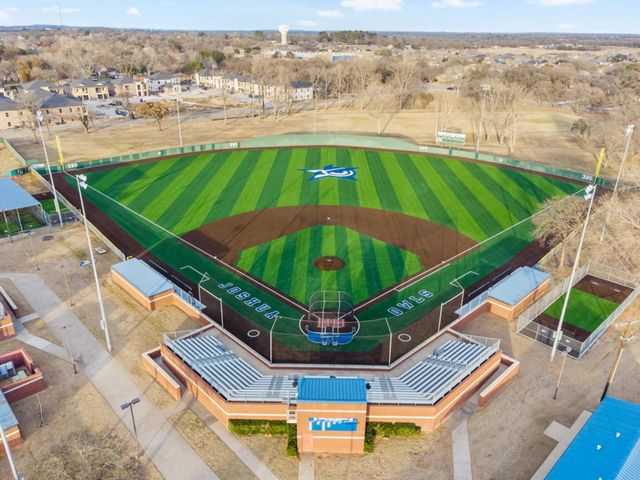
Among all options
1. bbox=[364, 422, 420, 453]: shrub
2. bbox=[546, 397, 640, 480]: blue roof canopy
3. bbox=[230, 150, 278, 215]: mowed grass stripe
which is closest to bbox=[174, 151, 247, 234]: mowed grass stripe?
bbox=[230, 150, 278, 215]: mowed grass stripe

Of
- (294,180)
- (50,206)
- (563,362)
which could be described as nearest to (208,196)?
(294,180)

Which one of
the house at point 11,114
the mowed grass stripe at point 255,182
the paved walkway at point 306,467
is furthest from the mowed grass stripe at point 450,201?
the house at point 11,114


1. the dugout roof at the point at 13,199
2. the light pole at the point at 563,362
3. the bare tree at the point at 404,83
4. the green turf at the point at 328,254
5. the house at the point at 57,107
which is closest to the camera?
the light pole at the point at 563,362

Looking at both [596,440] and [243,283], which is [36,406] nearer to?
[243,283]

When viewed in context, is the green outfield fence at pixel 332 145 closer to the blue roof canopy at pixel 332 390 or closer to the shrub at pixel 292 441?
the blue roof canopy at pixel 332 390

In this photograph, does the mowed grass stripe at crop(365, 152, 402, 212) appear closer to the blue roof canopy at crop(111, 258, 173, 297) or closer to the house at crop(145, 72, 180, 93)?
the blue roof canopy at crop(111, 258, 173, 297)
